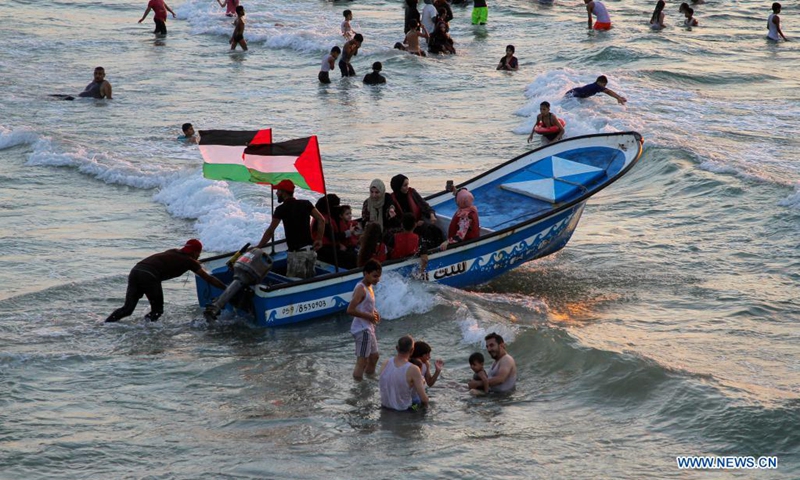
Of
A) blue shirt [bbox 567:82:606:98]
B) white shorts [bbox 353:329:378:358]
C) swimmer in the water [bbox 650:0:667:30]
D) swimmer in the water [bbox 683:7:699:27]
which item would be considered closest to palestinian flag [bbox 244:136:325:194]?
white shorts [bbox 353:329:378:358]

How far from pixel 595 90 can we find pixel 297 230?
41.0 ft

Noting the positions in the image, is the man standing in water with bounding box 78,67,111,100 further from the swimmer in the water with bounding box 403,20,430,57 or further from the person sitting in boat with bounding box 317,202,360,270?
the person sitting in boat with bounding box 317,202,360,270

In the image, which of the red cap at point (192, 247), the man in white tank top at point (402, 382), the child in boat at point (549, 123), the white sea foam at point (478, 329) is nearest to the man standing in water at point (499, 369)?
the man in white tank top at point (402, 382)

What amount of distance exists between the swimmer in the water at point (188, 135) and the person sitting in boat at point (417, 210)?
346 inches

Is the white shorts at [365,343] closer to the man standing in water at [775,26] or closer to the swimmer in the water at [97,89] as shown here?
the swimmer in the water at [97,89]

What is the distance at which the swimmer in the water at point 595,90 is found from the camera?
70.8 ft

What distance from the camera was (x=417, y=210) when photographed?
12359 mm

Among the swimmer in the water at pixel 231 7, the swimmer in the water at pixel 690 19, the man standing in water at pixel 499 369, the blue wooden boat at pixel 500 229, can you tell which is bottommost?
the man standing in water at pixel 499 369

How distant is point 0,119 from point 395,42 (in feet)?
41.9

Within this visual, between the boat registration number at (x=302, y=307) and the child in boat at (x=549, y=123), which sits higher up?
the child in boat at (x=549, y=123)

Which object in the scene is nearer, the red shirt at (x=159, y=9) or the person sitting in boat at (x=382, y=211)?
the person sitting in boat at (x=382, y=211)

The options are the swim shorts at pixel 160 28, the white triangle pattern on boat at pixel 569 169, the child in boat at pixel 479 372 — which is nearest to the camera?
the child in boat at pixel 479 372

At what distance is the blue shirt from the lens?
22122 millimetres

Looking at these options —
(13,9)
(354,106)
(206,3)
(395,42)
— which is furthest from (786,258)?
(13,9)
